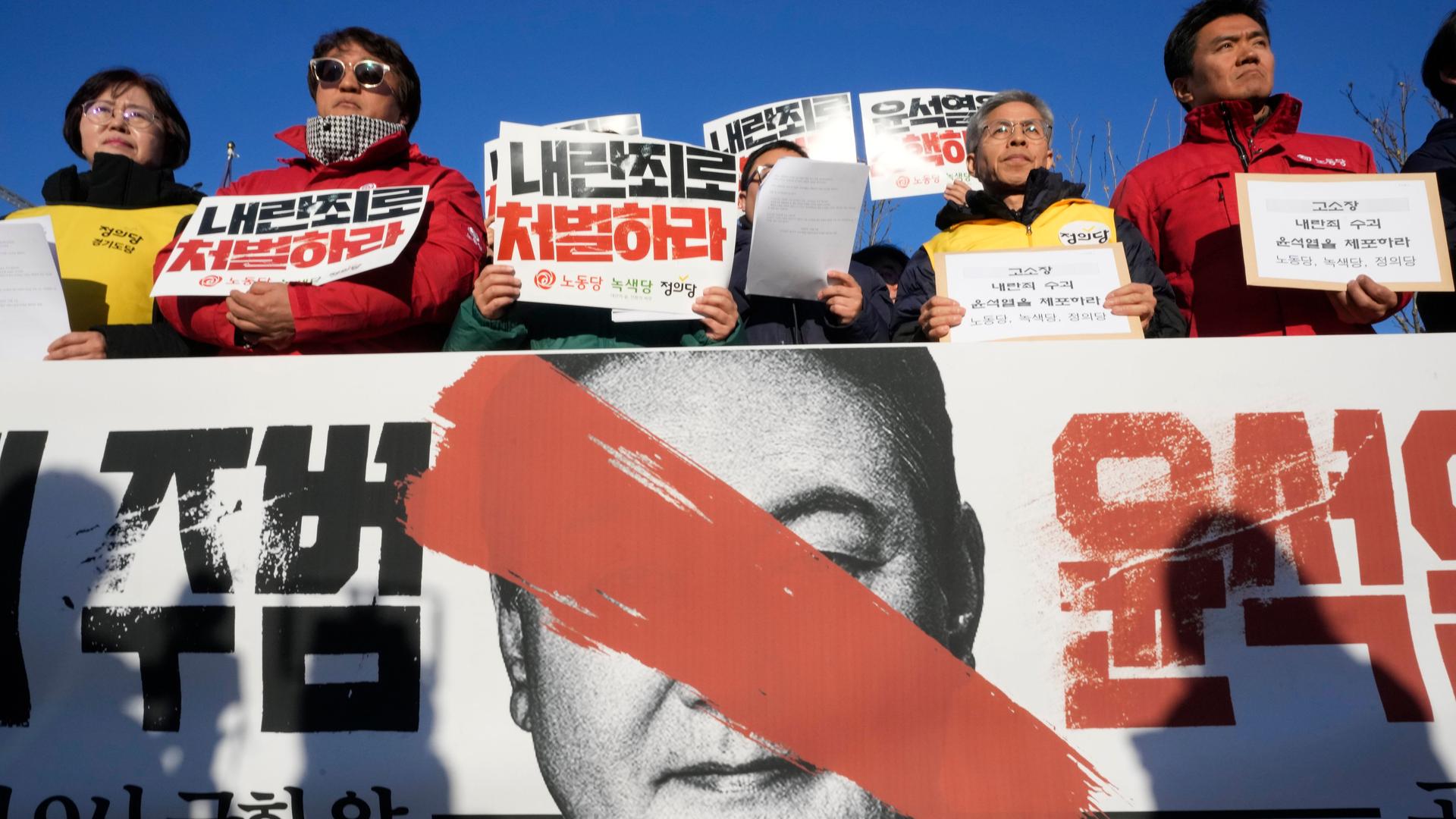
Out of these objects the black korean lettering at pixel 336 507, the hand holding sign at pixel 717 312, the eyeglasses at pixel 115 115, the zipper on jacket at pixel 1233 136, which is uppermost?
the eyeglasses at pixel 115 115

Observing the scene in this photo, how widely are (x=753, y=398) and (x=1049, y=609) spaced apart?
840mm

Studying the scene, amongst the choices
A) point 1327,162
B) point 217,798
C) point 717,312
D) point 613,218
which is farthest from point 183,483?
point 1327,162

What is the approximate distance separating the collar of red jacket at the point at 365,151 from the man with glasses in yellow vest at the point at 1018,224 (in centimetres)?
163

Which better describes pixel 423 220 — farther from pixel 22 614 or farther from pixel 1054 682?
pixel 1054 682

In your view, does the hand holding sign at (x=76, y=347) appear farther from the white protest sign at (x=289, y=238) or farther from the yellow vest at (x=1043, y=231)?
the yellow vest at (x=1043, y=231)

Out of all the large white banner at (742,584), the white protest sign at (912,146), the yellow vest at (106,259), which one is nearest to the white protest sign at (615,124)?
the white protest sign at (912,146)

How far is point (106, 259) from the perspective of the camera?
10.8 feet

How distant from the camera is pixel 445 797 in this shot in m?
2.42

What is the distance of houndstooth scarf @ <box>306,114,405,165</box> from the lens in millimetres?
3391

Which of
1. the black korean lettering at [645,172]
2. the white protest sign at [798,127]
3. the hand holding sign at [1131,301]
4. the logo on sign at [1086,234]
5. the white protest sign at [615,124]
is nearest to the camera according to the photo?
the hand holding sign at [1131,301]

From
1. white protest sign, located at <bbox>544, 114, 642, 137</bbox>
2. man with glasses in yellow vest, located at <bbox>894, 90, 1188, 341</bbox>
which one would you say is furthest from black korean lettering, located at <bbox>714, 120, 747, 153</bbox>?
man with glasses in yellow vest, located at <bbox>894, 90, 1188, 341</bbox>

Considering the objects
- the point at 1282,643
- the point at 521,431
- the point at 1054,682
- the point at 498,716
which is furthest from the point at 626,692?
the point at 1282,643

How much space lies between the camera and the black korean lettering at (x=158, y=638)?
2547 mm

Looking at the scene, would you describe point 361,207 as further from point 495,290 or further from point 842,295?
point 842,295
